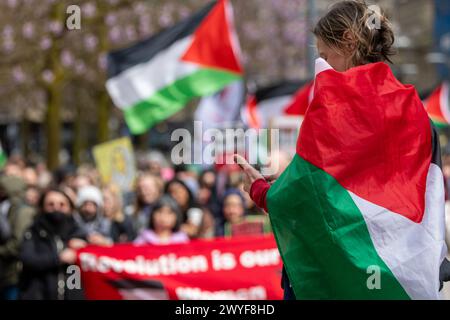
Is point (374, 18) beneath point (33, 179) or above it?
above

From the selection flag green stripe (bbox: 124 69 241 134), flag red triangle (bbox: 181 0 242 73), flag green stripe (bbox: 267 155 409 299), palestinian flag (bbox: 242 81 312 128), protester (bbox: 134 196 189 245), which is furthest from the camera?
palestinian flag (bbox: 242 81 312 128)

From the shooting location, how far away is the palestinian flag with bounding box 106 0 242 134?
38.5ft

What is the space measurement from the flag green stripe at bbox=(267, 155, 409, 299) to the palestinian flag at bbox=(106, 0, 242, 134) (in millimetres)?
8608

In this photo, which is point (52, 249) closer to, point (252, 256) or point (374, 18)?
Answer: point (252, 256)

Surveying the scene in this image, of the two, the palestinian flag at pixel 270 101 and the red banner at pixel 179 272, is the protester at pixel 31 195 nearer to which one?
the red banner at pixel 179 272

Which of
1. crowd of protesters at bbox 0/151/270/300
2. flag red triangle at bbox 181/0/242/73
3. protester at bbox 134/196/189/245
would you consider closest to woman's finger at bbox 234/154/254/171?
crowd of protesters at bbox 0/151/270/300

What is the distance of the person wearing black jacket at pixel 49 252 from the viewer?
7195 mm

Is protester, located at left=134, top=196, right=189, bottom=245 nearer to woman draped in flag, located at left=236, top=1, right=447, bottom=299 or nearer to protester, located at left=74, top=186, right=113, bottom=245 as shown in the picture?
protester, located at left=74, top=186, right=113, bottom=245

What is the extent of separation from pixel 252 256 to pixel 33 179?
19.4 ft

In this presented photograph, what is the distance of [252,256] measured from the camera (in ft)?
24.1

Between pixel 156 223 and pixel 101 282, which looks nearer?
pixel 101 282

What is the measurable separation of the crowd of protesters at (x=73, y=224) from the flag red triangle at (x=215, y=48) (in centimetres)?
134
